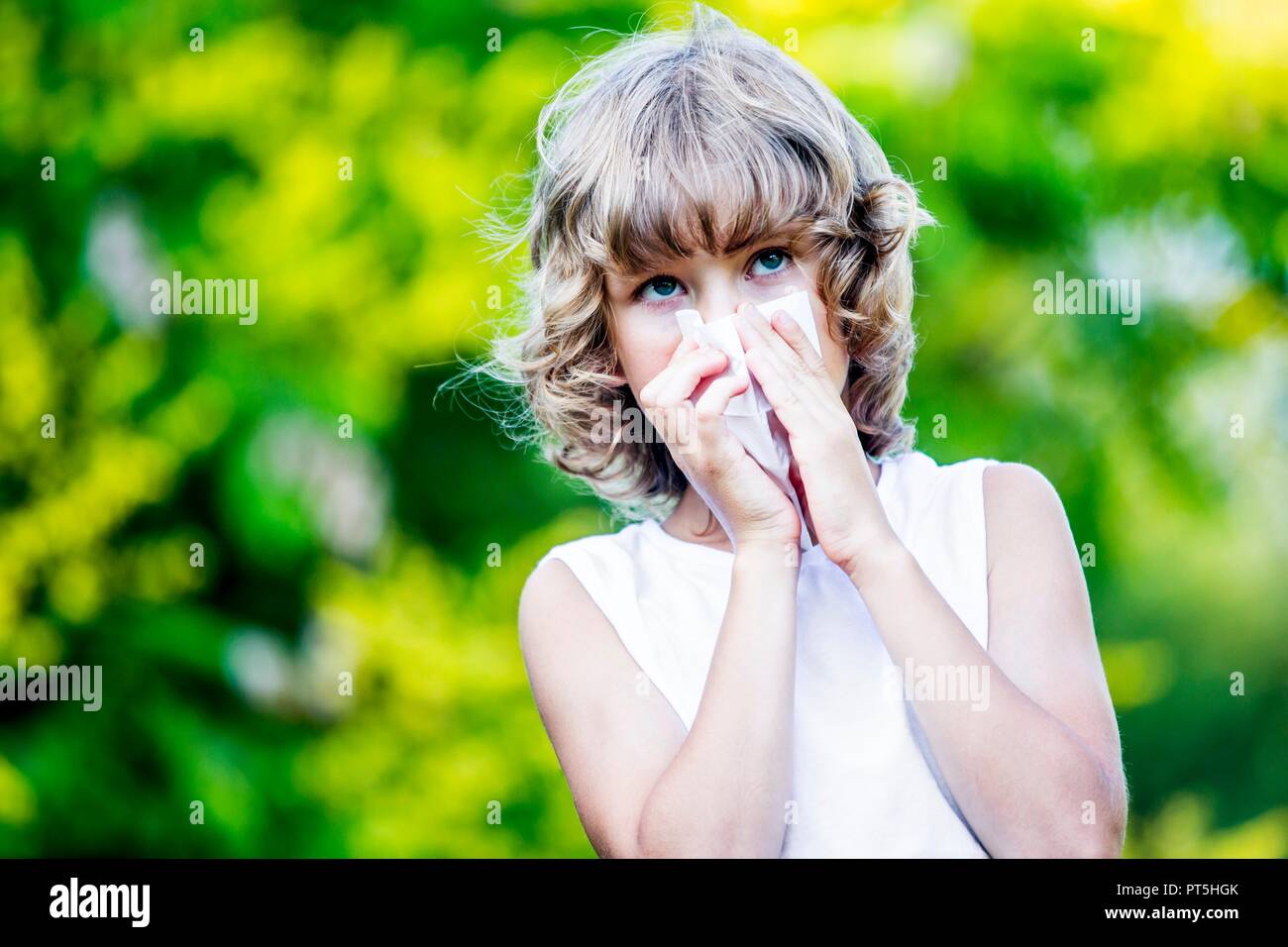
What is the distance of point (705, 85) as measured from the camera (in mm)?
1589

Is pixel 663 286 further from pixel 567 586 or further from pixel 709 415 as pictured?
pixel 567 586

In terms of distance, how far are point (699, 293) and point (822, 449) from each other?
0.83 feet

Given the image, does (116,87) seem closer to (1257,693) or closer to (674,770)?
(674,770)

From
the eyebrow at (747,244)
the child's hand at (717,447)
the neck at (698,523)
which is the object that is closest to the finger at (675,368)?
the child's hand at (717,447)

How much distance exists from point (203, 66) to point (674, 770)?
306 cm

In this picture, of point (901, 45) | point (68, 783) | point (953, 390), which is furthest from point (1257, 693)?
point (68, 783)

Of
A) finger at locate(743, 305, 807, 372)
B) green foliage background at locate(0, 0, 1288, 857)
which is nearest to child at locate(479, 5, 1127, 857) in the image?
finger at locate(743, 305, 807, 372)

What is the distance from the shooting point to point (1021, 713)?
1.29 m

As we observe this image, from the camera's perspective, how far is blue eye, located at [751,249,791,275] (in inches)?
58.8

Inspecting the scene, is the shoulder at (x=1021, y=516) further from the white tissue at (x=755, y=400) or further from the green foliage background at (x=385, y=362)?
the green foliage background at (x=385, y=362)

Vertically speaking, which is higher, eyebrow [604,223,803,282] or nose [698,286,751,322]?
eyebrow [604,223,803,282]

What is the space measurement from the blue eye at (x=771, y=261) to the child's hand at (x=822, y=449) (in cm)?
9

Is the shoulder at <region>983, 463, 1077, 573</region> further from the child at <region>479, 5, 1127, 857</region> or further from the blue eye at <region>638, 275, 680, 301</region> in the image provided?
the blue eye at <region>638, 275, 680, 301</region>

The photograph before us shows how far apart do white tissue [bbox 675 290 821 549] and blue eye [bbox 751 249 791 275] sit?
0.15 ft
